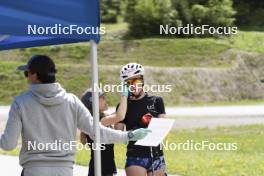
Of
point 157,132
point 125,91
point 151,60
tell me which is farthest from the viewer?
point 151,60

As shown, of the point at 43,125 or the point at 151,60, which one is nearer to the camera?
the point at 43,125

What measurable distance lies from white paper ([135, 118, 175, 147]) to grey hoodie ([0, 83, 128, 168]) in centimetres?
95

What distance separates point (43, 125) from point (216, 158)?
25.3 feet

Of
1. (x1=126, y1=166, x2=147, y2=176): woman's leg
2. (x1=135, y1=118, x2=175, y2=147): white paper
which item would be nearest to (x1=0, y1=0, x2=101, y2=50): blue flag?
(x1=135, y1=118, x2=175, y2=147): white paper

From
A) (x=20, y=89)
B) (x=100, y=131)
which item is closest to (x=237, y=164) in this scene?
(x=100, y=131)

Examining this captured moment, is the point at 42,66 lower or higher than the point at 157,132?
higher

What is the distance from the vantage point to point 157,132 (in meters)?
5.48

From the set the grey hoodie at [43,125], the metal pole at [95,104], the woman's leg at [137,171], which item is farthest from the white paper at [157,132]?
the grey hoodie at [43,125]

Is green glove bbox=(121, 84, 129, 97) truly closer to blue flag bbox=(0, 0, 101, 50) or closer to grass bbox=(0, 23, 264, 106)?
blue flag bbox=(0, 0, 101, 50)

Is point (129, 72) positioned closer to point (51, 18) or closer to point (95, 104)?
point (95, 104)

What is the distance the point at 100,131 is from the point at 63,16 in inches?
37.1

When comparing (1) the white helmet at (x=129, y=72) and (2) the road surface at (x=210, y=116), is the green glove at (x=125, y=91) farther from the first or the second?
(2) the road surface at (x=210, y=116)

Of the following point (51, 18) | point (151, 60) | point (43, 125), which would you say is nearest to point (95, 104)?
point (43, 125)

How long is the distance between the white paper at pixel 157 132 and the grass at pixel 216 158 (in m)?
5.02
